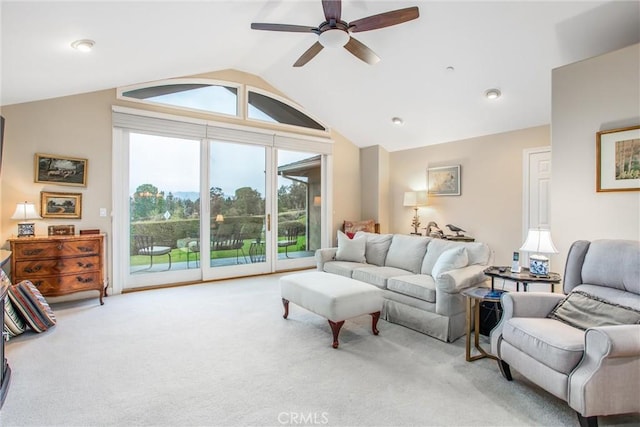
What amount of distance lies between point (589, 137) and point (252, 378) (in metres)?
3.60

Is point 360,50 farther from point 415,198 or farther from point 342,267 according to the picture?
point 415,198

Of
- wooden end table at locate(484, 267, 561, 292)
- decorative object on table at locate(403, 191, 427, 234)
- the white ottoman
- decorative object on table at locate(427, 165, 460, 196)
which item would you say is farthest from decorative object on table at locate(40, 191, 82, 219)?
decorative object on table at locate(427, 165, 460, 196)

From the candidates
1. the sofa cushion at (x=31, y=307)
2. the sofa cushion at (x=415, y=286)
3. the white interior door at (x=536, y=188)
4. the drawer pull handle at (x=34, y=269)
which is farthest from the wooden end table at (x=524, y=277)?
the drawer pull handle at (x=34, y=269)

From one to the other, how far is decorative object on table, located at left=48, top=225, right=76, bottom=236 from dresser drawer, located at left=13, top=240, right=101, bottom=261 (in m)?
0.41

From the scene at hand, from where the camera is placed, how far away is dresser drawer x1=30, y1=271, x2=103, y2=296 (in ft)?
12.1

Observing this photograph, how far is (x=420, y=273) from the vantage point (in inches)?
152

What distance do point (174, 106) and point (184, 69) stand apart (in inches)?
23.0

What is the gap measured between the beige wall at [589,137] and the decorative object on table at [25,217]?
567 cm

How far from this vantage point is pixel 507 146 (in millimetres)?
4949

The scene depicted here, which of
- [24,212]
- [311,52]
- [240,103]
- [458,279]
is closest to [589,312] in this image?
[458,279]

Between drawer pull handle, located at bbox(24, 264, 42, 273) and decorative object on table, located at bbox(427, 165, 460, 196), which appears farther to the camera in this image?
decorative object on table, located at bbox(427, 165, 460, 196)

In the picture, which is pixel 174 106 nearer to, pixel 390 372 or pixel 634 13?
pixel 390 372

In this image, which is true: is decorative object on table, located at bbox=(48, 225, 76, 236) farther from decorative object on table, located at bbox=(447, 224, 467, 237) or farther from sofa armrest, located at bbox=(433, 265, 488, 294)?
decorative object on table, located at bbox=(447, 224, 467, 237)

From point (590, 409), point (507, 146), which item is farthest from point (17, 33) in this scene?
point (507, 146)
